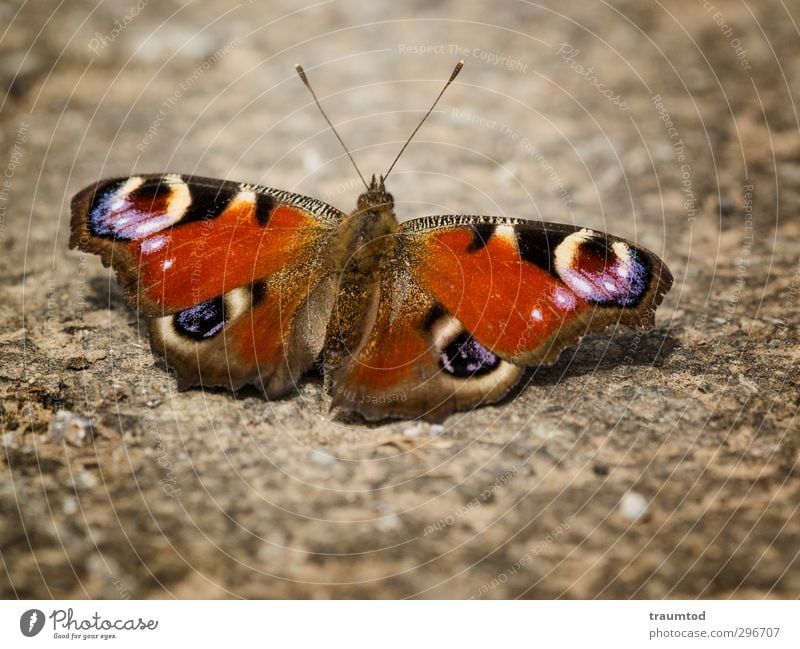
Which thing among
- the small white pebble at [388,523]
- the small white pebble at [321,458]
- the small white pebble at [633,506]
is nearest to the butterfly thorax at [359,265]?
the small white pebble at [321,458]

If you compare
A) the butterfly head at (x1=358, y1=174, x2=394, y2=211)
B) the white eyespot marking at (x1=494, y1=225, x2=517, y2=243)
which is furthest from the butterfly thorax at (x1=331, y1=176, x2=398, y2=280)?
the white eyespot marking at (x1=494, y1=225, x2=517, y2=243)

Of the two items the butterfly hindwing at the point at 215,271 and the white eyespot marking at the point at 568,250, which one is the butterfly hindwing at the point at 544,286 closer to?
the white eyespot marking at the point at 568,250

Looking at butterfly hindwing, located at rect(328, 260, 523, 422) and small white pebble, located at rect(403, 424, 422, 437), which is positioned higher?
butterfly hindwing, located at rect(328, 260, 523, 422)

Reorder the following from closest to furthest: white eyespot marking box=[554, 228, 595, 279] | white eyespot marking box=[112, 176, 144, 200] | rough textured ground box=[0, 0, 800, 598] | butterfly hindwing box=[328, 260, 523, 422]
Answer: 1. rough textured ground box=[0, 0, 800, 598]
2. butterfly hindwing box=[328, 260, 523, 422]
3. white eyespot marking box=[554, 228, 595, 279]
4. white eyespot marking box=[112, 176, 144, 200]

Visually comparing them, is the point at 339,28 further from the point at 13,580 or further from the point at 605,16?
the point at 13,580

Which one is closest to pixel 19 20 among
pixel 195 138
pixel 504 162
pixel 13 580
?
pixel 195 138

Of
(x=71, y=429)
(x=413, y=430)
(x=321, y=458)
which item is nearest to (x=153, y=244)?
(x=71, y=429)

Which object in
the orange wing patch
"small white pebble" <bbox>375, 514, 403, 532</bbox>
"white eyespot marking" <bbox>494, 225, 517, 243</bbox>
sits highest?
"white eyespot marking" <bbox>494, 225, 517, 243</bbox>

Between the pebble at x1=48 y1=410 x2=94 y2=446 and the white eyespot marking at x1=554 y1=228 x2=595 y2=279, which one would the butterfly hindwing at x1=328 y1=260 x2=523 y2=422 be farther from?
the pebble at x1=48 y1=410 x2=94 y2=446
